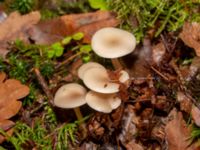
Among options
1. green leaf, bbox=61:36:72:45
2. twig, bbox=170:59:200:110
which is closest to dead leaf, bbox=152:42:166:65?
twig, bbox=170:59:200:110

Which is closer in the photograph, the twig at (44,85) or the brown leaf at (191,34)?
the brown leaf at (191,34)

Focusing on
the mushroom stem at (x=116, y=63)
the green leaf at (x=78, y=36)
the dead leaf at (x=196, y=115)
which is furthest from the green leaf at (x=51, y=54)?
the dead leaf at (x=196, y=115)

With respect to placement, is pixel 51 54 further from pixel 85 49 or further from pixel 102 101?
pixel 102 101

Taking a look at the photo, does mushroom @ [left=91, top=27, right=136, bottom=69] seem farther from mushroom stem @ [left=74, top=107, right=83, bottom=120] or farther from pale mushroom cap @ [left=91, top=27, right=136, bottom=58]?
mushroom stem @ [left=74, top=107, right=83, bottom=120]

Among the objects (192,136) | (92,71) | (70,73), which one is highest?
(92,71)

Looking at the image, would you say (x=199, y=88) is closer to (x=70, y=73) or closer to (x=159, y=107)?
(x=159, y=107)

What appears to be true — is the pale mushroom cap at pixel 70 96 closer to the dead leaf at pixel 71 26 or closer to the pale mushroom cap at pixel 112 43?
the pale mushroom cap at pixel 112 43

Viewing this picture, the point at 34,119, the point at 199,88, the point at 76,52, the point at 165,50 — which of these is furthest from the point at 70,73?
the point at 199,88
